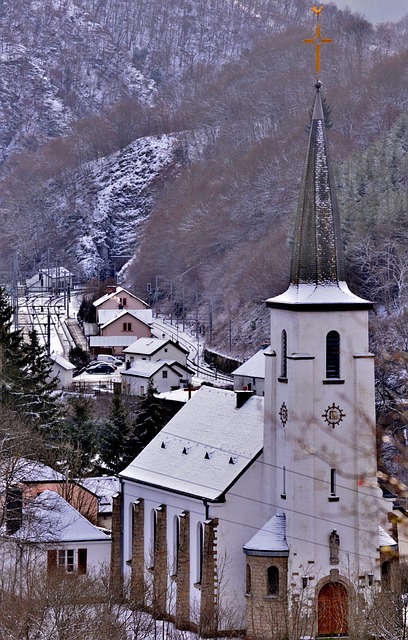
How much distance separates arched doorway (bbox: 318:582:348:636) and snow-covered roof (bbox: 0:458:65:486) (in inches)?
300

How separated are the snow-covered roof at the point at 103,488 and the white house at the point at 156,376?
35000 millimetres

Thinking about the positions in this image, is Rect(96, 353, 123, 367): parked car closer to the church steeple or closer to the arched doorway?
the church steeple

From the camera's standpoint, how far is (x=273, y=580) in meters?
47.6

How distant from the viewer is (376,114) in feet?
590

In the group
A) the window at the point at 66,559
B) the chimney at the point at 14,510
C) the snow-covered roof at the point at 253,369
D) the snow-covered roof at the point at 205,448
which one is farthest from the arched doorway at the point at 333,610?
the snow-covered roof at the point at 253,369

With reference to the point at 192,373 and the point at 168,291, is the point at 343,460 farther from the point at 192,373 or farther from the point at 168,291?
the point at 168,291

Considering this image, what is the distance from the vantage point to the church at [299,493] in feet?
154

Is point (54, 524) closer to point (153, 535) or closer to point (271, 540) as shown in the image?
point (153, 535)

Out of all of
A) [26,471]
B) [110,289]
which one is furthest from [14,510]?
[110,289]

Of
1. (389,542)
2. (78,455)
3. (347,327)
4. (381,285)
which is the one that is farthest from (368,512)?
(381,285)

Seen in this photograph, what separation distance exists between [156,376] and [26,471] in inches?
1945

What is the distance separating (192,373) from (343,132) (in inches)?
3099

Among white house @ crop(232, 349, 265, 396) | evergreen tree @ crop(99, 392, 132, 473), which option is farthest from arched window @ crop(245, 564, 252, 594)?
white house @ crop(232, 349, 265, 396)

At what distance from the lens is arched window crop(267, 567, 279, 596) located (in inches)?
1868
